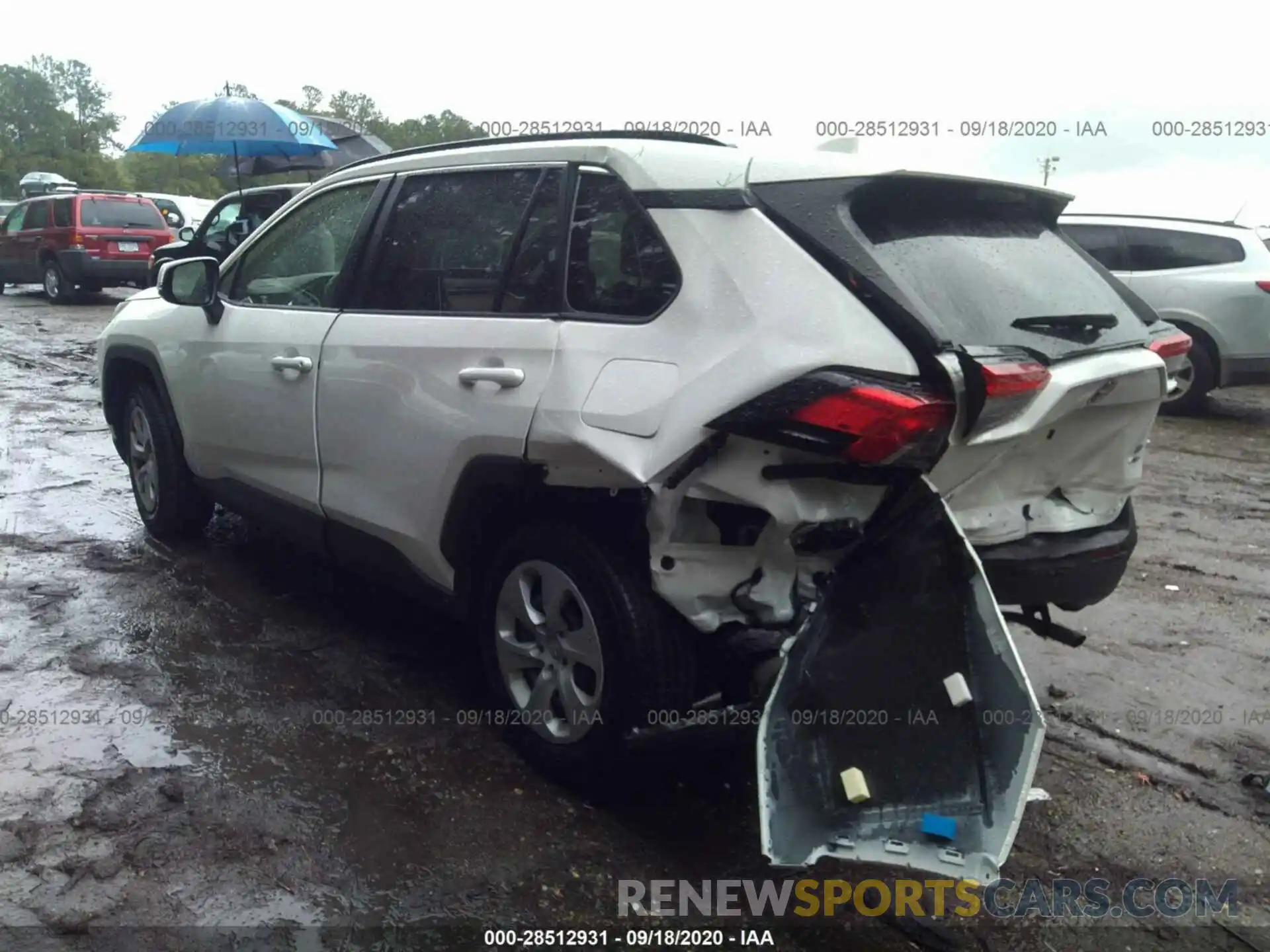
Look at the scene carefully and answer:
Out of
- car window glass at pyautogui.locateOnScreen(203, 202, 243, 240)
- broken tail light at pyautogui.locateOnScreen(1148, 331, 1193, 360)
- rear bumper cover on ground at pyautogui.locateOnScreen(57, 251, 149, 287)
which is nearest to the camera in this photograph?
broken tail light at pyautogui.locateOnScreen(1148, 331, 1193, 360)

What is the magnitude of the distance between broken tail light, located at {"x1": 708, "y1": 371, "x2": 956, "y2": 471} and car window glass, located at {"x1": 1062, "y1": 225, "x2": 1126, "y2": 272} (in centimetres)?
885

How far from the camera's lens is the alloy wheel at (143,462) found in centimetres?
538

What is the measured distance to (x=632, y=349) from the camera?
2967 millimetres

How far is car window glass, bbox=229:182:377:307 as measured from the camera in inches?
164

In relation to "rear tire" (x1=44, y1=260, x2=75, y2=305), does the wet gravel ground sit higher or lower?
lower

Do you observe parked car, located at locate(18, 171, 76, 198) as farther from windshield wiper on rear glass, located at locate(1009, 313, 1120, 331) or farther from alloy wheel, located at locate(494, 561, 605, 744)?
windshield wiper on rear glass, located at locate(1009, 313, 1120, 331)

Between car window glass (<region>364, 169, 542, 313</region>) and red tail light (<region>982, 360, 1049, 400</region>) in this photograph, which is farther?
car window glass (<region>364, 169, 542, 313</region>)

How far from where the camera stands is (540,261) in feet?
11.0

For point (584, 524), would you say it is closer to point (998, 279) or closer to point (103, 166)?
point (998, 279)

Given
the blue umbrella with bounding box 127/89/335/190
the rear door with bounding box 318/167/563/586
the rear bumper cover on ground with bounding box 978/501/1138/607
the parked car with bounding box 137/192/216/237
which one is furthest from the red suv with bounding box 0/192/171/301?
the rear bumper cover on ground with bounding box 978/501/1138/607

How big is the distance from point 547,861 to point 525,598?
0.75 m

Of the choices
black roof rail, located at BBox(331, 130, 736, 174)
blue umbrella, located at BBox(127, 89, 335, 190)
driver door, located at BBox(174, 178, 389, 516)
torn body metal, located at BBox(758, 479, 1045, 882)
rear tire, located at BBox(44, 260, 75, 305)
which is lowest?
rear tire, located at BBox(44, 260, 75, 305)

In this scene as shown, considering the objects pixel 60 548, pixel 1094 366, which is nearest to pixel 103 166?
pixel 60 548

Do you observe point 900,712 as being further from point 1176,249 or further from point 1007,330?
point 1176,249
